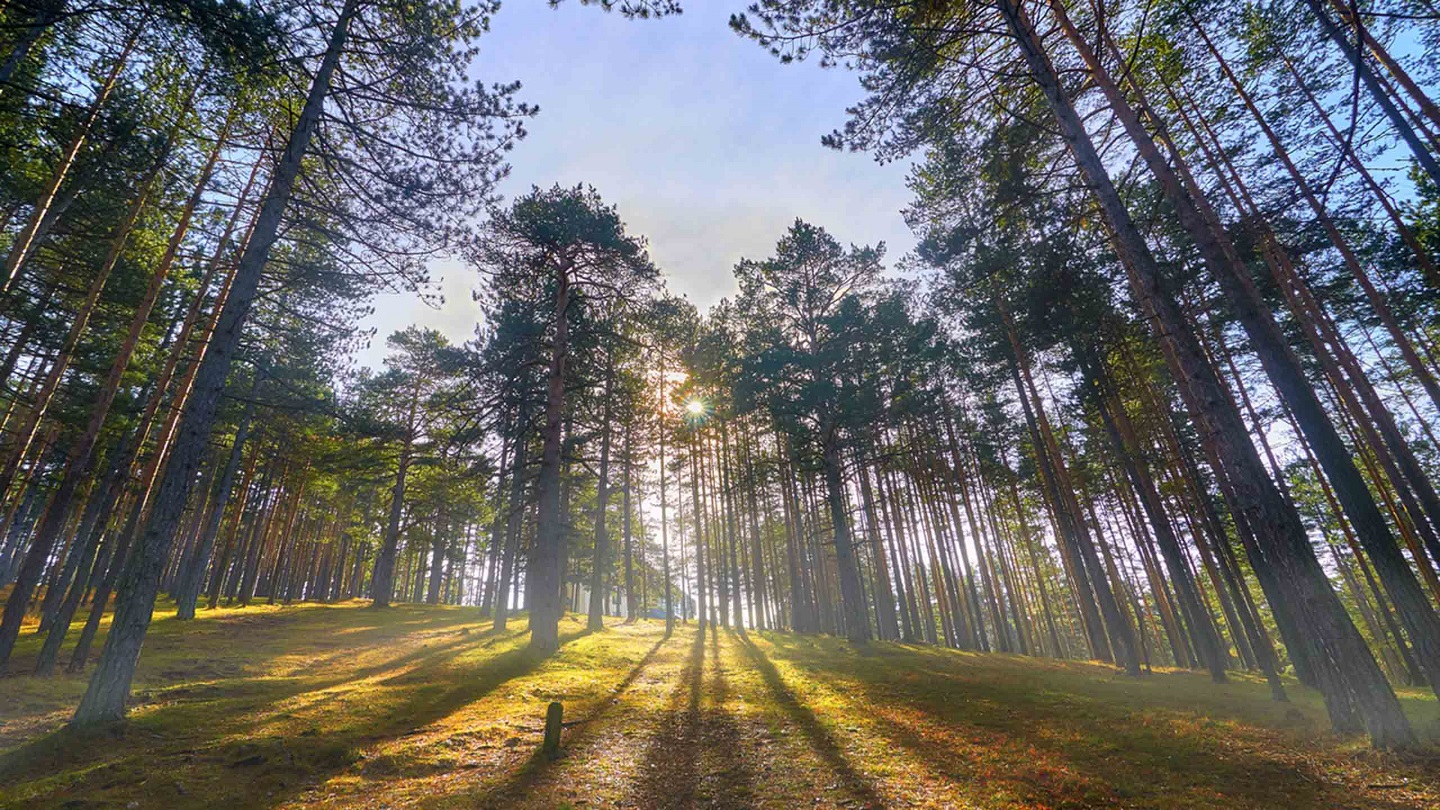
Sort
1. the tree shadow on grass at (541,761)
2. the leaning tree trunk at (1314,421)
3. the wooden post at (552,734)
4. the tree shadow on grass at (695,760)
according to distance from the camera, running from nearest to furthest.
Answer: the tree shadow on grass at (541,761) < the tree shadow on grass at (695,760) < the wooden post at (552,734) < the leaning tree trunk at (1314,421)

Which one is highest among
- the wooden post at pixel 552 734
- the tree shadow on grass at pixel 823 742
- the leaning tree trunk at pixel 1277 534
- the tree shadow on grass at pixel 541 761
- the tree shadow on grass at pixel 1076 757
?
the leaning tree trunk at pixel 1277 534

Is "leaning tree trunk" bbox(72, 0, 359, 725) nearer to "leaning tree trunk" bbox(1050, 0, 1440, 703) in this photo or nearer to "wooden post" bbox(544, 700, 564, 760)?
"wooden post" bbox(544, 700, 564, 760)

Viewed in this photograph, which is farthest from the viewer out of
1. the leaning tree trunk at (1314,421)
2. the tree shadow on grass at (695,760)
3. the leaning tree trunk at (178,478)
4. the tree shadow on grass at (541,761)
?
the leaning tree trunk at (1314,421)

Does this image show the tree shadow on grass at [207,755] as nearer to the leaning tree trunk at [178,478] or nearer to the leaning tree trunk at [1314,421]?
the leaning tree trunk at [178,478]

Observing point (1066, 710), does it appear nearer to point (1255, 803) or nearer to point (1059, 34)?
point (1255, 803)

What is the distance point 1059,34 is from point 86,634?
23.0 metres

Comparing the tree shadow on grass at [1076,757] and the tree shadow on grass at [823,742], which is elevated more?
the tree shadow on grass at [823,742]

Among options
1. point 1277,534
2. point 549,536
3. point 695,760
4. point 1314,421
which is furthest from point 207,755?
point 1314,421

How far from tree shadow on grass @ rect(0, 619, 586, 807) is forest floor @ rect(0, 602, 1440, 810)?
3 cm

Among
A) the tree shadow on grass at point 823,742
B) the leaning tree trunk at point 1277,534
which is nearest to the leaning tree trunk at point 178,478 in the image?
the tree shadow on grass at point 823,742

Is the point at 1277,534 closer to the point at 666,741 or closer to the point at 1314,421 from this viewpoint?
the point at 1314,421

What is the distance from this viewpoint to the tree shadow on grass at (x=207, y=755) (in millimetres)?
5211

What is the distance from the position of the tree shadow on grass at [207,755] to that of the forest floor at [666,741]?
3 cm

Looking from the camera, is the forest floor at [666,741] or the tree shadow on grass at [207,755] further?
the forest floor at [666,741]
